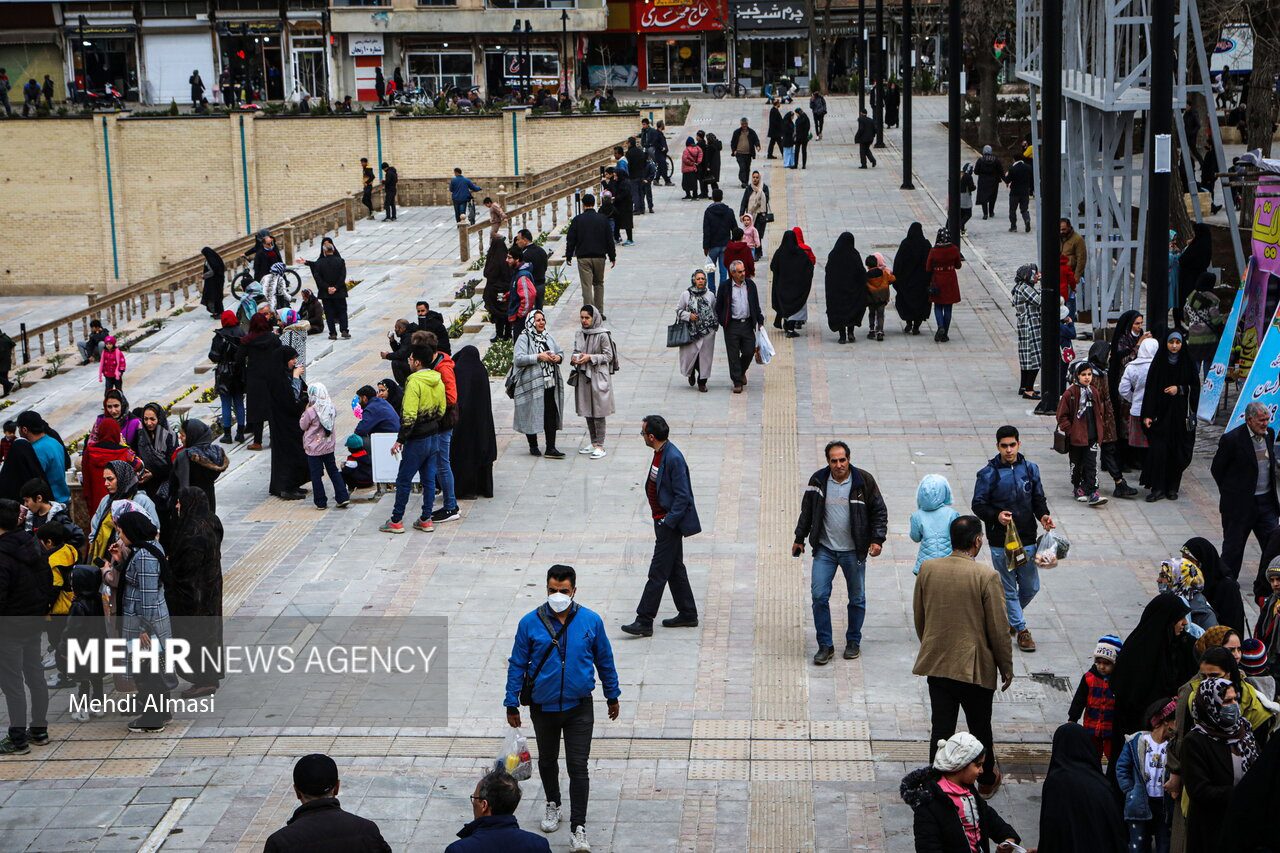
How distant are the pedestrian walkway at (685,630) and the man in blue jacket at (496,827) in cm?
210

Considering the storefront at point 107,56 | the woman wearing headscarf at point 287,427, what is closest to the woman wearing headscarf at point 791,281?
the woman wearing headscarf at point 287,427

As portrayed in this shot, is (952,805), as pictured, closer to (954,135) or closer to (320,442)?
(320,442)

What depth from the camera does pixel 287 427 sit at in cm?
1510

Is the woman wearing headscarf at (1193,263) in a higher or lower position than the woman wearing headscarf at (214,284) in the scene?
higher

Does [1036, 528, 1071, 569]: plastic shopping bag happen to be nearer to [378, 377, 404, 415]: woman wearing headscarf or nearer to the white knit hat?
the white knit hat

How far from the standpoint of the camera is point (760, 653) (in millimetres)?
11297

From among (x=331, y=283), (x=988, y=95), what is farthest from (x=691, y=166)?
(x=988, y=95)

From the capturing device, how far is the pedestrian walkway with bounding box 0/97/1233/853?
9148mm

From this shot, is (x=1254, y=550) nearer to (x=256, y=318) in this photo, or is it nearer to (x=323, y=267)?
(x=256, y=318)

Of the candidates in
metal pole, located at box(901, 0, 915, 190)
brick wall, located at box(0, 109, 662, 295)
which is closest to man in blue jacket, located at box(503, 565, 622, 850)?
metal pole, located at box(901, 0, 915, 190)

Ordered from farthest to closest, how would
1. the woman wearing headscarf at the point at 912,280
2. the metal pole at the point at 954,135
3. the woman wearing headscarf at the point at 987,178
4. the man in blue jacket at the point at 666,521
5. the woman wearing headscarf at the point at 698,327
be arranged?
the woman wearing headscarf at the point at 987,178 < the metal pole at the point at 954,135 < the woman wearing headscarf at the point at 912,280 < the woman wearing headscarf at the point at 698,327 < the man in blue jacket at the point at 666,521

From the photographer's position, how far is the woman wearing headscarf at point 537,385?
15.5 meters

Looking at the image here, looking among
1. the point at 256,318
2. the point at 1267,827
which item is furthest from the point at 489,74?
the point at 1267,827

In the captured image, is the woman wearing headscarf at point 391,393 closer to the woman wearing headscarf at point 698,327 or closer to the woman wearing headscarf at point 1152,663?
Result: the woman wearing headscarf at point 698,327
